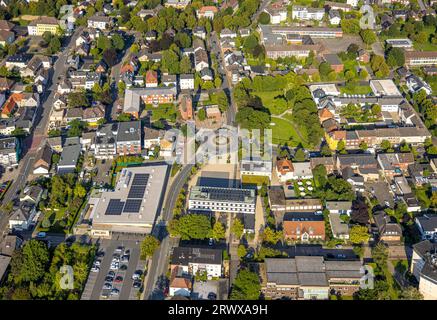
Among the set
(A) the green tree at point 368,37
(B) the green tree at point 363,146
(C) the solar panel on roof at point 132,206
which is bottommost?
(A) the green tree at point 368,37

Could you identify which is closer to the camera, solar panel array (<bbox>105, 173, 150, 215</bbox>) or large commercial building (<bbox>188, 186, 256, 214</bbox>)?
solar panel array (<bbox>105, 173, 150, 215</bbox>)

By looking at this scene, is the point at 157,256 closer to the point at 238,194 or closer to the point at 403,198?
the point at 238,194

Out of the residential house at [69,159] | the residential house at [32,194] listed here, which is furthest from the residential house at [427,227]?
the residential house at [32,194]

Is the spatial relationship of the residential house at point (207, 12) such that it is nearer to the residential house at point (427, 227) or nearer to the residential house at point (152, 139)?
the residential house at point (152, 139)

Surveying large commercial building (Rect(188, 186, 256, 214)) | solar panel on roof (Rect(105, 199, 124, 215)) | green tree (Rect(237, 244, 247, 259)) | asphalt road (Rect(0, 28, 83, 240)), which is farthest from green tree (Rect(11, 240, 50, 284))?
green tree (Rect(237, 244, 247, 259))

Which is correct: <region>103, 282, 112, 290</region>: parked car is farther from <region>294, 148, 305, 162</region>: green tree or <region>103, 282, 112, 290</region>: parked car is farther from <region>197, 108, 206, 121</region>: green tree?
<region>197, 108, 206, 121</region>: green tree

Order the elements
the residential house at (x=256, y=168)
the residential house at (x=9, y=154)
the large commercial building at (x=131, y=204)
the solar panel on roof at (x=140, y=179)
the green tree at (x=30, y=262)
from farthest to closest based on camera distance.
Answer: the residential house at (x=9, y=154) < the residential house at (x=256, y=168) < the solar panel on roof at (x=140, y=179) < the large commercial building at (x=131, y=204) < the green tree at (x=30, y=262)

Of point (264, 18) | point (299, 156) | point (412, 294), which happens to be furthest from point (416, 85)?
point (412, 294)
